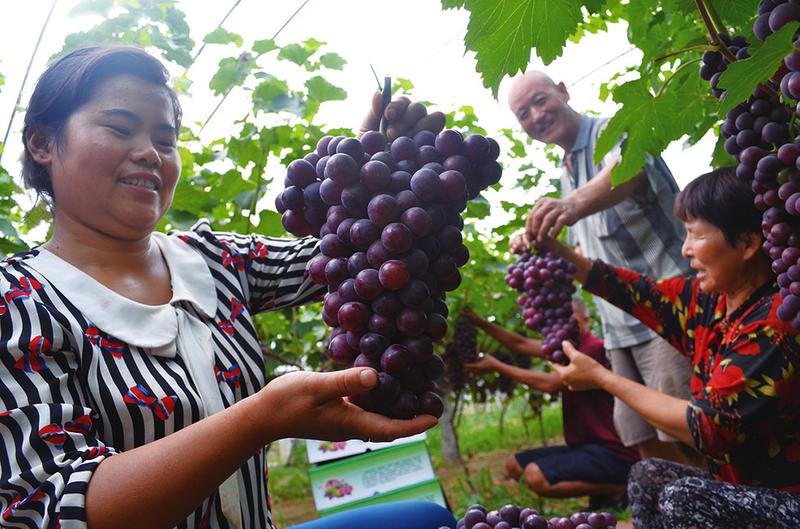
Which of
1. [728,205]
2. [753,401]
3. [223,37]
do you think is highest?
[223,37]

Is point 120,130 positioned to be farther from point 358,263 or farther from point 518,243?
point 518,243

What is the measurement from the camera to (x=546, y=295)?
294cm

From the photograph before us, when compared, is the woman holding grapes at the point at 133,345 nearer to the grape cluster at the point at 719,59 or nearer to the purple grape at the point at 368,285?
the purple grape at the point at 368,285

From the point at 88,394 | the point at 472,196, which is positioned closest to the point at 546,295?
the point at 472,196

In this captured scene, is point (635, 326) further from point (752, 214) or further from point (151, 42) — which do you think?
point (151, 42)

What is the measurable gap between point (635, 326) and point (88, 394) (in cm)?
265

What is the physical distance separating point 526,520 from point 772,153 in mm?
1046

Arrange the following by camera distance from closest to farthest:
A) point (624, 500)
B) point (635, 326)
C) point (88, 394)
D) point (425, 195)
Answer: point (425, 195) → point (88, 394) → point (635, 326) → point (624, 500)

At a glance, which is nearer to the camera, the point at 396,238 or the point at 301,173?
the point at 396,238

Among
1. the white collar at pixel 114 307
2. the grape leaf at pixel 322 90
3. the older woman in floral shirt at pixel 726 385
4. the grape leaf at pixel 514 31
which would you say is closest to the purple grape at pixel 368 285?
the grape leaf at pixel 514 31

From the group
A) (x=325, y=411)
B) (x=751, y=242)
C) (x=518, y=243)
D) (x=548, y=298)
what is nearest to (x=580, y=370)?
(x=548, y=298)

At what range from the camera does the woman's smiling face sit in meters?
1.43

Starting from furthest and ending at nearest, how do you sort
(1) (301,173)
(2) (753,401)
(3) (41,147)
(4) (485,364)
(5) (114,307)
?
(4) (485,364) < (2) (753,401) < (3) (41,147) < (5) (114,307) < (1) (301,173)

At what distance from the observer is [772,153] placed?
1.33 m
